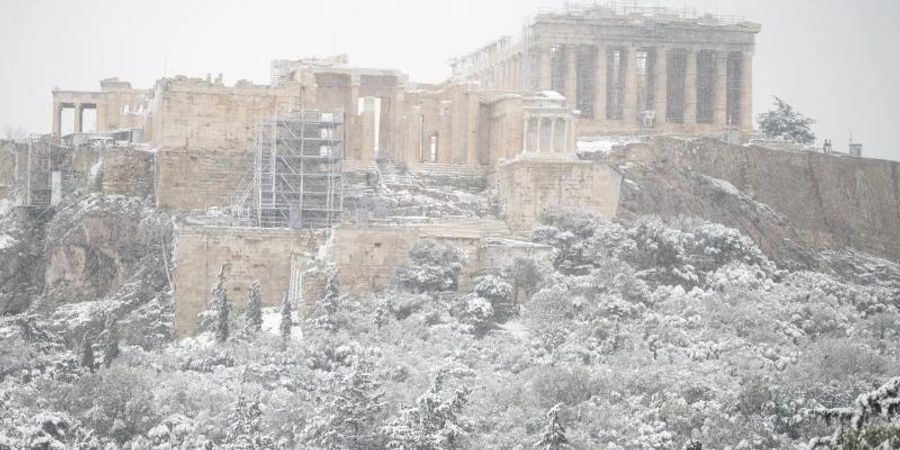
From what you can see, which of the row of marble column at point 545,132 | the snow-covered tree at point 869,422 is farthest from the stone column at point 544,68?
the snow-covered tree at point 869,422

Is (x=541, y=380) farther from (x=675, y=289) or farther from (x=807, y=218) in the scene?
(x=807, y=218)

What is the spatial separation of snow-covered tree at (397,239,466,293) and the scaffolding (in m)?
4.47

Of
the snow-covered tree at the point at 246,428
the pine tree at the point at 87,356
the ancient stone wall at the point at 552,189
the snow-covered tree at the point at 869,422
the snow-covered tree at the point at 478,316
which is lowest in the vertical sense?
the snow-covered tree at the point at 246,428

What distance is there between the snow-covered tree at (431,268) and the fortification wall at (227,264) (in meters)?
3.69

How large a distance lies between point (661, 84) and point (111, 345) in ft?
112

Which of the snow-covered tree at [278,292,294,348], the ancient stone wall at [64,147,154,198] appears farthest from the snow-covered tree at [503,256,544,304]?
the ancient stone wall at [64,147,154,198]

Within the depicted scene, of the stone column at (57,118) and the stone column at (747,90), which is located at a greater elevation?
the stone column at (747,90)

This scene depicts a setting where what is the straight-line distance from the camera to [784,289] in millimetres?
67438

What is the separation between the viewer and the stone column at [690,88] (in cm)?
8800

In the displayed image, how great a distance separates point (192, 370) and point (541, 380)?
36.0 feet

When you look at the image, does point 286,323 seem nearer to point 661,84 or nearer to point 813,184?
point 813,184

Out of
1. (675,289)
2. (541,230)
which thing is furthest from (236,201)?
(675,289)

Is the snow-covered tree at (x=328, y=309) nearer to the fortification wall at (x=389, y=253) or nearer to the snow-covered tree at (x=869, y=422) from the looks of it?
the fortification wall at (x=389, y=253)

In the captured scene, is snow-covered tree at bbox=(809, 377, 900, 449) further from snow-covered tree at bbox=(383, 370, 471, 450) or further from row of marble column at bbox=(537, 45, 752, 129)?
row of marble column at bbox=(537, 45, 752, 129)
